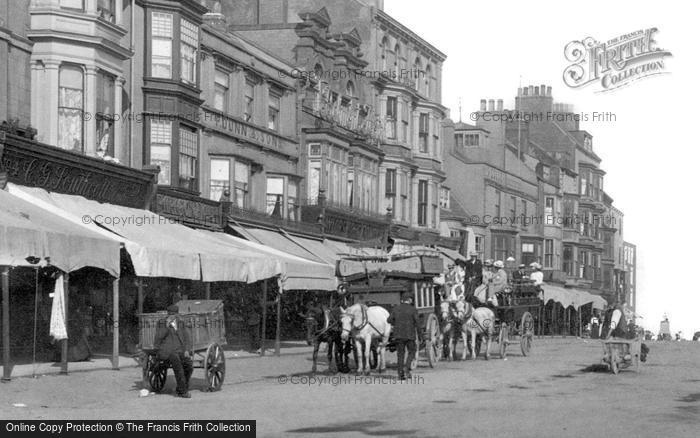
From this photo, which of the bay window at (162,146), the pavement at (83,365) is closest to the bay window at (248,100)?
the bay window at (162,146)

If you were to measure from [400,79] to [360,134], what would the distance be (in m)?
7.21

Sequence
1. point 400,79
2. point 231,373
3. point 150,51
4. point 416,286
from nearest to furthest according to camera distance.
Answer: point 231,373 → point 416,286 → point 150,51 → point 400,79

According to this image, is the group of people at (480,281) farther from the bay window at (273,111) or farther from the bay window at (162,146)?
the bay window at (273,111)

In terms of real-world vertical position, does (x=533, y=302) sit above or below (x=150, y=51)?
below

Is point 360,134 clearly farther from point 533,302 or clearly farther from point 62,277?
point 62,277

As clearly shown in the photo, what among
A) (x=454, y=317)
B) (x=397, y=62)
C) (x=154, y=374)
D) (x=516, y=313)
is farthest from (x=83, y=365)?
(x=397, y=62)

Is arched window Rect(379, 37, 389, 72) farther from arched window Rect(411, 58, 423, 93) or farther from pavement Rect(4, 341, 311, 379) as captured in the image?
pavement Rect(4, 341, 311, 379)

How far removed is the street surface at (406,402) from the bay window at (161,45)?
11246 mm

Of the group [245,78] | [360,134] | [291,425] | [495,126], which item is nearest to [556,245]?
[495,126]

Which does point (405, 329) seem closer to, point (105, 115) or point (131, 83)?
point (105, 115)

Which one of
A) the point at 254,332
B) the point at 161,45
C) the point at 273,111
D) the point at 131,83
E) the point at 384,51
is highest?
the point at 384,51

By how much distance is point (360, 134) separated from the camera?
51.3m

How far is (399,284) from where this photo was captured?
2700 centimetres

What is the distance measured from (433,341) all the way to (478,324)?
10.4ft
